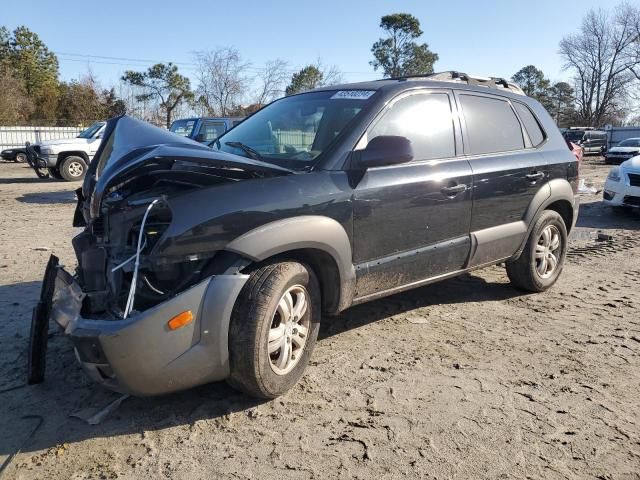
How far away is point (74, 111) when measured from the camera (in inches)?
1689

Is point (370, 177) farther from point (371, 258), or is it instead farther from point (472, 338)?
point (472, 338)

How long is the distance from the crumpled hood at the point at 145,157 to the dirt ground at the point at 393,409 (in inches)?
48.1

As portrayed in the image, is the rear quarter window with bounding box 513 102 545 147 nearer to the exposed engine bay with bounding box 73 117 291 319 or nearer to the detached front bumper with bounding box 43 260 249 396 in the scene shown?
the exposed engine bay with bounding box 73 117 291 319

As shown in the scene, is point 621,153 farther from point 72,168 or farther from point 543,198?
point 543,198

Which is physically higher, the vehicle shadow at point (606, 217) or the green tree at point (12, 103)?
the green tree at point (12, 103)

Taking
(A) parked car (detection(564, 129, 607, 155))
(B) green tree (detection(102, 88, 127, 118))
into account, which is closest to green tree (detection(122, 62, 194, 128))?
(B) green tree (detection(102, 88, 127, 118))

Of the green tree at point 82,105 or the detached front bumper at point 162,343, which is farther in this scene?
the green tree at point 82,105

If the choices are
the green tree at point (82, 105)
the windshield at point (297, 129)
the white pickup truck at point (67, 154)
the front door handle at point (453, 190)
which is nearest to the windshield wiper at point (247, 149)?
the windshield at point (297, 129)

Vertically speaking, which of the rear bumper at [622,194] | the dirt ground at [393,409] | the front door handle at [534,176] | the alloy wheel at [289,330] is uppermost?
the front door handle at [534,176]

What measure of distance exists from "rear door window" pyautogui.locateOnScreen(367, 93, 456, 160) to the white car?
6872 mm

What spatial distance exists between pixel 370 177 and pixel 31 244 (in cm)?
556

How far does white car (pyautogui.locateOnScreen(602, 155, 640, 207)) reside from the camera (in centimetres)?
933

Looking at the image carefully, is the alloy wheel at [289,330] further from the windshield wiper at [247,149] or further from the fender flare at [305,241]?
the windshield wiper at [247,149]

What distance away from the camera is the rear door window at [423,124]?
146 inches
